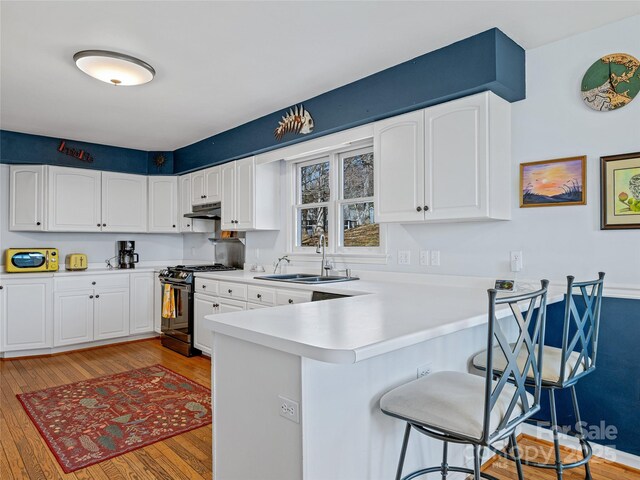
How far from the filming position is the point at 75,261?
4.96 m

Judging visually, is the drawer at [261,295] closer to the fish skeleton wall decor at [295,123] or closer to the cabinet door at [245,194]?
the cabinet door at [245,194]

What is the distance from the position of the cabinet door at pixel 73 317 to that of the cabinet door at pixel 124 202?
0.91m

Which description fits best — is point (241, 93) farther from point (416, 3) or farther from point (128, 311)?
point (128, 311)

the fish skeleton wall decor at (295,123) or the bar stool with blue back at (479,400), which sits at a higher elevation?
the fish skeleton wall decor at (295,123)

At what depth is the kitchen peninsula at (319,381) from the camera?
1.34 meters

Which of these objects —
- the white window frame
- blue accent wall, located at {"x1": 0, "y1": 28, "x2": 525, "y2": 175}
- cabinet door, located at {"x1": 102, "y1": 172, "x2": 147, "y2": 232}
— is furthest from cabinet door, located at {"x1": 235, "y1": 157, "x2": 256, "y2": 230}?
cabinet door, located at {"x1": 102, "y1": 172, "x2": 147, "y2": 232}

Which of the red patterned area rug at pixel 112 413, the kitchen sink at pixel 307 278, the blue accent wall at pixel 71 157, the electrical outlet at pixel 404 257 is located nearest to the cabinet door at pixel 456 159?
the electrical outlet at pixel 404 257

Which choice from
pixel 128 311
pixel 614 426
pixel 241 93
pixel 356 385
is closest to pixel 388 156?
pixel 241 93

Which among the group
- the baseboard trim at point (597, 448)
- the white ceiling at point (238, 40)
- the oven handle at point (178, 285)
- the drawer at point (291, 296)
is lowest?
the baseboard trim at point (597, 448)

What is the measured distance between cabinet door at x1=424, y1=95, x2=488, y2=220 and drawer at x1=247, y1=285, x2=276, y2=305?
144 centimetres

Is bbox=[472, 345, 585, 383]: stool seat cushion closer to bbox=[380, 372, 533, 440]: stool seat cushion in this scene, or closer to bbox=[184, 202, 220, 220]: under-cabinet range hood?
bbox=[380, 372, 533, 440]: stool seat cushion

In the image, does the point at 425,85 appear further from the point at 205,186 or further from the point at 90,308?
the point at 90,308

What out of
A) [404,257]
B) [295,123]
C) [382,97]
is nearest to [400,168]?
[382,97]

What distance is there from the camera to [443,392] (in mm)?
1490
